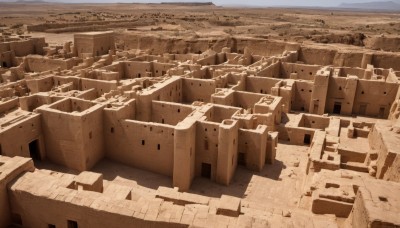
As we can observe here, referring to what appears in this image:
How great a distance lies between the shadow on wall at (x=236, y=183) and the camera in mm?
18062

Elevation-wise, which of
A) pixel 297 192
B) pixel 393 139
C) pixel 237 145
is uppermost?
pixel 393 139

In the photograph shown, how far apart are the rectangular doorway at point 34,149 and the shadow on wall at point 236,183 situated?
345 inches

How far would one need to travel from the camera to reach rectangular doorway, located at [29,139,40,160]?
64.7ft

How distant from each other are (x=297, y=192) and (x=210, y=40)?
32.9 metres

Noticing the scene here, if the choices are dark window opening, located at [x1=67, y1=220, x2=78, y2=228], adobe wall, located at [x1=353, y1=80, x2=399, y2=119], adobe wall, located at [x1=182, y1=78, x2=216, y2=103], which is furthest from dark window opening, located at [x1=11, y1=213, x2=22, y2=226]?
adobe wall, located at [x1=353, y1=80, x2=399, y2=119]

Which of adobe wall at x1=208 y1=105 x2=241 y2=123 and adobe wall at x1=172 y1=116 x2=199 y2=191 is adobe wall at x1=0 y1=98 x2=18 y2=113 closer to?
adobe wall at x1=172 y1=116 x2=199 y2=191

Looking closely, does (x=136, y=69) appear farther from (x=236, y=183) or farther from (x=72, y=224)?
(x=72, y=224)

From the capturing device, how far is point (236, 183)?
62.3 ft

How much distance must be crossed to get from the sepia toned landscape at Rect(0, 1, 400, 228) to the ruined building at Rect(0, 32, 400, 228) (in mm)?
65

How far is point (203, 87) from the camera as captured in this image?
27.4m

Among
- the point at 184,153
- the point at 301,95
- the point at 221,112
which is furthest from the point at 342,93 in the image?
the point at 184,153

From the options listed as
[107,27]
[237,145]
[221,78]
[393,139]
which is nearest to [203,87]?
[221,78]

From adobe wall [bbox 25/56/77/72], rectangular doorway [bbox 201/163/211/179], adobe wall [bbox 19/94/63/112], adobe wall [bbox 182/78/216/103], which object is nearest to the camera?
rectangular doorway [bbox 201/163/211/179]

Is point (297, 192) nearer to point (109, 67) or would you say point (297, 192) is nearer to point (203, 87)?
point (203, 87)
